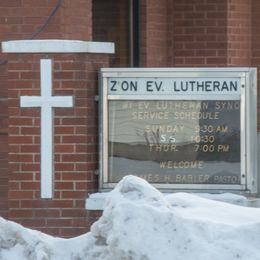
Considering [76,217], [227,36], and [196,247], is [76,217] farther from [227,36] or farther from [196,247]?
[227,36]

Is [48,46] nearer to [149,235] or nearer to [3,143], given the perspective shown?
[3,143]

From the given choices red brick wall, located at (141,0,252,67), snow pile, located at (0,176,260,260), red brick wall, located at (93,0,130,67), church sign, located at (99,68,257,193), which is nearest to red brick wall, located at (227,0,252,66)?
red brick wall, located at (141,0,252,67)

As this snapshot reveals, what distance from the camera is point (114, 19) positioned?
11.1 metres

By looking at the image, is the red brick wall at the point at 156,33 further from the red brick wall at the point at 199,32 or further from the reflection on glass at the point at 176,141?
the reflection on glass at the point at 176,141

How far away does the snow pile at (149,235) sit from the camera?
5.13 m

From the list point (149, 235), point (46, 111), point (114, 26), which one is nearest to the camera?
point (149, 235)

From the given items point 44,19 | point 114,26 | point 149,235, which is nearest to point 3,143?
point 44,19

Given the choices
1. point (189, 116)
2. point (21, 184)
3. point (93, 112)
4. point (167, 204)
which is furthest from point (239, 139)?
point (167, 204)

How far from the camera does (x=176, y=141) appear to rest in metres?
7.89

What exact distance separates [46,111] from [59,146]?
0.29 metres

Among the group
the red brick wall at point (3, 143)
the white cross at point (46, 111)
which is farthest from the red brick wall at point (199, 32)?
the white cross at point (46, 111)

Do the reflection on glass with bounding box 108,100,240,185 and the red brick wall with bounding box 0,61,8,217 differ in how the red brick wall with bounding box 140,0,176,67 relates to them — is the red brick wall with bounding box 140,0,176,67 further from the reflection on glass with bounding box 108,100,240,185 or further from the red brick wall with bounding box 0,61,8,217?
the reflection on glass with bounding box 108,100,240,185

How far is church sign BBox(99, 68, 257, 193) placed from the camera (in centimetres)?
782

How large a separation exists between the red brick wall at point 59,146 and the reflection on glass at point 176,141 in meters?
0.23
